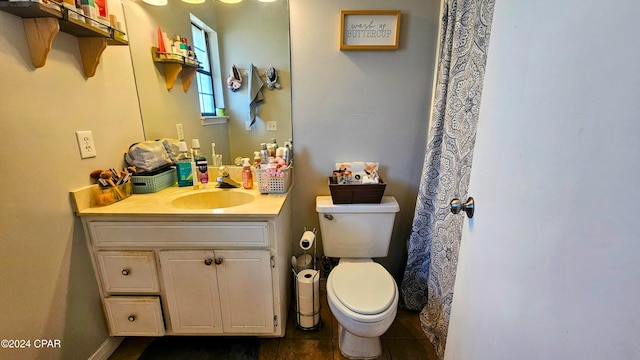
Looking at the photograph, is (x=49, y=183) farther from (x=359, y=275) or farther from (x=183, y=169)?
(x=359, y=275)

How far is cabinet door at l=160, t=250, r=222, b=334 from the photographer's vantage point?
127cm

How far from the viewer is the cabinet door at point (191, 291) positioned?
1.27m

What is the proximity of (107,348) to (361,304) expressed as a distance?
1341 millimetres

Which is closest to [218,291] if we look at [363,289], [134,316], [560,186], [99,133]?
[134,316]

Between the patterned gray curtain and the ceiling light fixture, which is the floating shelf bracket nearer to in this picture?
the ceiling light fixture

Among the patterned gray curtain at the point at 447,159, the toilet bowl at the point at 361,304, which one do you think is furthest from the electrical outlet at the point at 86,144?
the patterned gray curtain at the point at 447,159

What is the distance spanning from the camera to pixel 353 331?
1210mm

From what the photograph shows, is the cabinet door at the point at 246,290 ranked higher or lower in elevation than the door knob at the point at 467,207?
lower

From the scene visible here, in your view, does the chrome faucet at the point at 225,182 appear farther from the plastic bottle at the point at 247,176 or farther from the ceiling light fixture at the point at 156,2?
the ceiling light fixture at the point at 156,2

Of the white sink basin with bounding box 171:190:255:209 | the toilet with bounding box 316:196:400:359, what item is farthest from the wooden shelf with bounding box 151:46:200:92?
the toilet with bounding box 316:196:400:359

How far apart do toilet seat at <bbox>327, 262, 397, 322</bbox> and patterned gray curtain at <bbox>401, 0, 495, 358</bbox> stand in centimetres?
31

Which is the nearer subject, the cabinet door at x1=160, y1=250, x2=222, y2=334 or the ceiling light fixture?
the cabinet door at x1=160, y1=250, x2=222, y2=334

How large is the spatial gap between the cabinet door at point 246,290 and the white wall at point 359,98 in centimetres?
55

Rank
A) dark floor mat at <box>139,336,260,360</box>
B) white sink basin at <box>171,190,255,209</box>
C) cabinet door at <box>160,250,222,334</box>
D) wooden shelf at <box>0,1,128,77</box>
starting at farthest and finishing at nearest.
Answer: white sink basin at <box>171,190,255,209</box> < dark floor mat at <box>139,336,260,360</box> < cabinet door at <box>160,250,222,334</box> < wooden shelf at <box>0,1,128,77</box>
